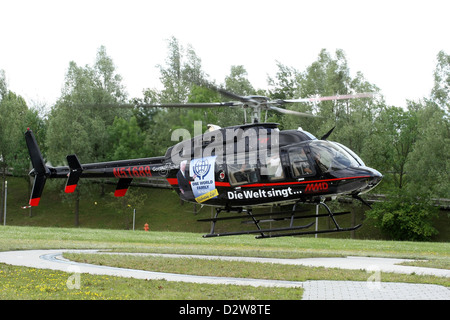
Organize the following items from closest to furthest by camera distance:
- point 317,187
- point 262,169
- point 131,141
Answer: point 317,187 → point 262,169 → point 131,141

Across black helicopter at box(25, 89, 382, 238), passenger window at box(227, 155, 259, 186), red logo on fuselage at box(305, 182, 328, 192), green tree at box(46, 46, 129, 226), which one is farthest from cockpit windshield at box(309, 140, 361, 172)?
green tree at box(46, 46, 129, 226)

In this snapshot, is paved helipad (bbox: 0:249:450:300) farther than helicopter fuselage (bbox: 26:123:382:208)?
No

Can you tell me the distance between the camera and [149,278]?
13406 mm

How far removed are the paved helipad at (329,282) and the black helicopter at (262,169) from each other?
4.91 feet

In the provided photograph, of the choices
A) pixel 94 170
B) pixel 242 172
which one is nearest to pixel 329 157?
pixel 242 172

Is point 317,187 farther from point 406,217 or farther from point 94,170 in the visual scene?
point 406,217

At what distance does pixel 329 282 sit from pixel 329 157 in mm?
3347

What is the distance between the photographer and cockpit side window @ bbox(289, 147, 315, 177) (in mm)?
14188

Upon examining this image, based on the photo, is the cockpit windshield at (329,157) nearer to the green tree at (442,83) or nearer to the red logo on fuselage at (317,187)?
the red logo on fuselage at (317,187)

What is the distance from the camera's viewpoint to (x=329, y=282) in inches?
524

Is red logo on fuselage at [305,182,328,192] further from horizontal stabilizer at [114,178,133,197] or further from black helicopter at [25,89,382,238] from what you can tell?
horizontal stabilizer at [114,178,133,197]

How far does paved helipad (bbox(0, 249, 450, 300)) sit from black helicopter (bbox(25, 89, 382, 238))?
1496 mm

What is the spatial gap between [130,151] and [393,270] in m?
19.0

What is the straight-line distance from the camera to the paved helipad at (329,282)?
1151 centimetres
